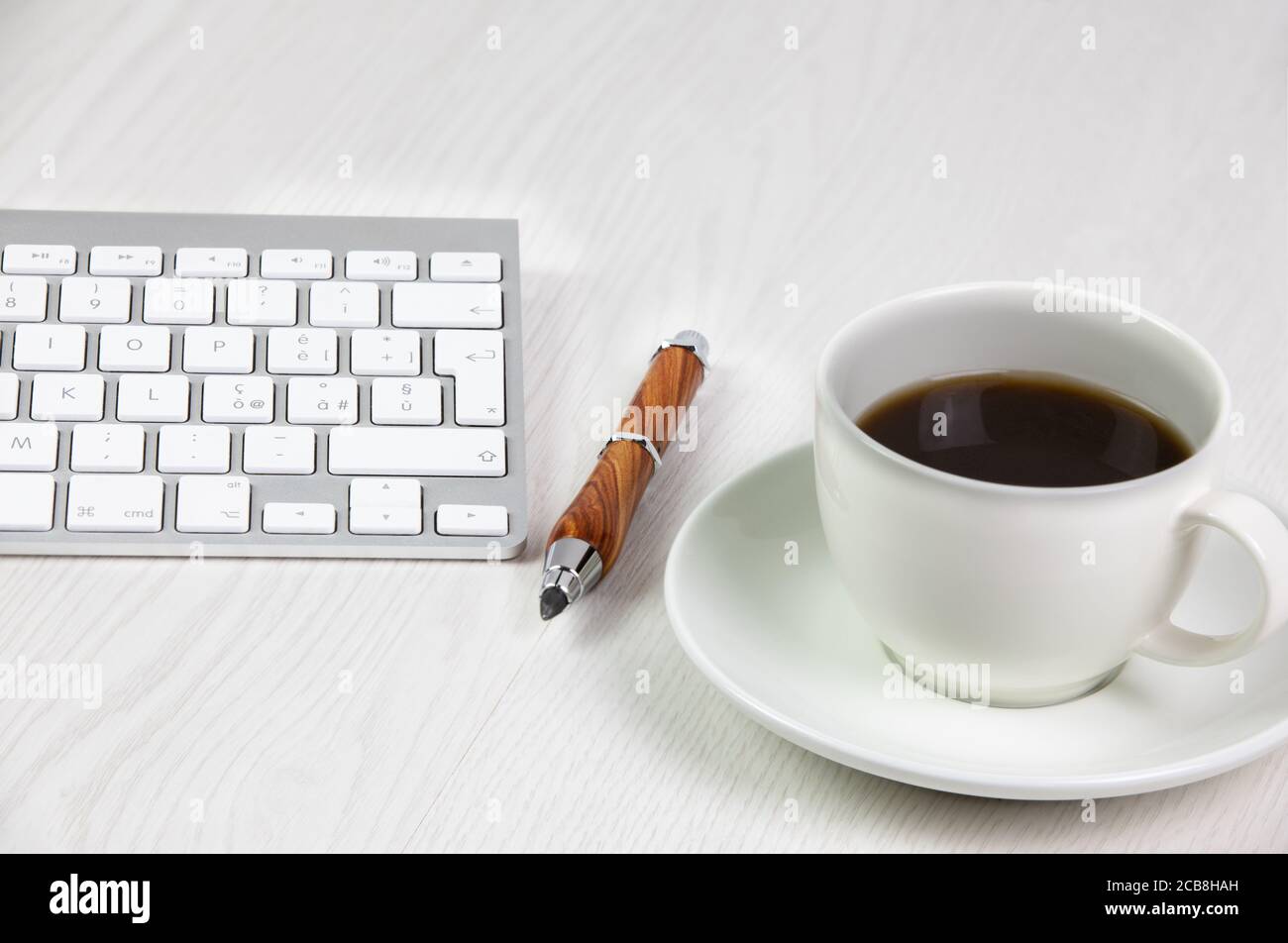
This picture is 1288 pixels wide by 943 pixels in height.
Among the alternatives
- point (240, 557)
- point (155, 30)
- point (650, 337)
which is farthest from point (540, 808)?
point (155, 30)

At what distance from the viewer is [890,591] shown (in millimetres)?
431

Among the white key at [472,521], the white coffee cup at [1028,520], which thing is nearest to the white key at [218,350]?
the white key at [472,521]

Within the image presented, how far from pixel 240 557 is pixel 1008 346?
29 cm

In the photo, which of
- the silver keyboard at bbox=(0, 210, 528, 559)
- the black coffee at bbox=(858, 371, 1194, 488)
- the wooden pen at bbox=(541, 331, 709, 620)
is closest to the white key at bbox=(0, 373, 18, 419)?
the silver keyboard at bbox=(0, 210, 528, 559)

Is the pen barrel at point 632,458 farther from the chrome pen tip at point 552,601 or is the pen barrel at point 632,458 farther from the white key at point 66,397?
the white key at point 66,397

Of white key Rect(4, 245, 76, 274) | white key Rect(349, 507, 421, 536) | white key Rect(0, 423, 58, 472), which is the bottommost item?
white key Rect(349, 507, 421, 536)

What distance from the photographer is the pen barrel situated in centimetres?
51

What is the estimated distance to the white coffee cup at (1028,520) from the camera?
0.39 meters

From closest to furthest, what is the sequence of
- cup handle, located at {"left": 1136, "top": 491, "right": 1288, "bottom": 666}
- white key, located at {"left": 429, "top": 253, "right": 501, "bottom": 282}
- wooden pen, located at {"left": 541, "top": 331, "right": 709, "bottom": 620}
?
1. cup handle, located at {"left": 1136, "top": 491, "right": 1288, "bottom": 666}
2. wooden pen, located at {"left": 541, "top": 331, "right": 709, "bottom": 620}
3. white key, located at {"left": 429, "top": 253, "right": 501, "bottom": 282}

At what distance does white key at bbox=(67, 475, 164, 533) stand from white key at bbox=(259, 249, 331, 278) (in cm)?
11

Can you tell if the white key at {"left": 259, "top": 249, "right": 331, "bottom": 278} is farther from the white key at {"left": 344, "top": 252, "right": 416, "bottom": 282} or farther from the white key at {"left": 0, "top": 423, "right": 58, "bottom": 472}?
the white key at {"left": 0, "top": 423, "right": 58, "bottom": 472}

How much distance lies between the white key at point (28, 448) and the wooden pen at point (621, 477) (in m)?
0.19

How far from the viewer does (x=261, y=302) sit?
57cm

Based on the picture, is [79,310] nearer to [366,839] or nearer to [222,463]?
[222,463]
